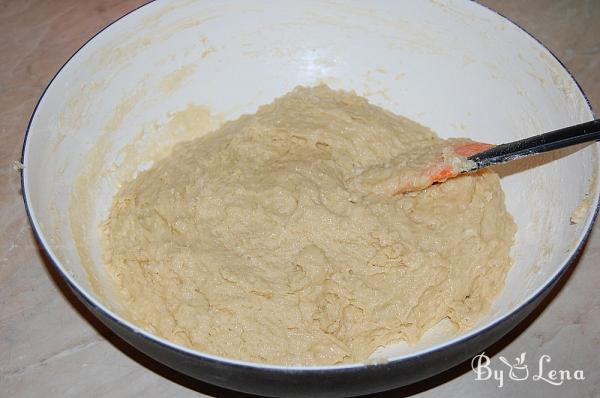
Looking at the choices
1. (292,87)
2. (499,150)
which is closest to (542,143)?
(499,150)

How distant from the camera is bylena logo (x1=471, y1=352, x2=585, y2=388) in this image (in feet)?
6.89

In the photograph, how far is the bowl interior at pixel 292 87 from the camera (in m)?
2.14

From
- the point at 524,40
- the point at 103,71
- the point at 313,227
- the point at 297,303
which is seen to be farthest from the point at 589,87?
the point at 103,71

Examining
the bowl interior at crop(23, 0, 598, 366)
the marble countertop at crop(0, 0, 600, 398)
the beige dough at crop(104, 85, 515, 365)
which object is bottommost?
the marble countertop at crop(0, 0, 600, 398)

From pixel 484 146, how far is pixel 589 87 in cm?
104

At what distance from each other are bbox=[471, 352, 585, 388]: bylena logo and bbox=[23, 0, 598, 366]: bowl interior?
0.15m

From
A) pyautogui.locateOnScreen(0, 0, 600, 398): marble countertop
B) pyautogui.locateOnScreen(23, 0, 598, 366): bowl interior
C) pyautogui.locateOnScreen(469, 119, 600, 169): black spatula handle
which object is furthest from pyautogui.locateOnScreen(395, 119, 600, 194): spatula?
pyautogui.locateOnScreen(0, 0, 600, 398): marble countertop

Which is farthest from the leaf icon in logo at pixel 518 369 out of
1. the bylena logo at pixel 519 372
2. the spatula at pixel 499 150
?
the spatula at pixel 499 150

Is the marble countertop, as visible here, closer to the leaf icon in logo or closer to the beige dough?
the leaf icon in logo

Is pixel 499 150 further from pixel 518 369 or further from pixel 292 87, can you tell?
A: pixel 292 87

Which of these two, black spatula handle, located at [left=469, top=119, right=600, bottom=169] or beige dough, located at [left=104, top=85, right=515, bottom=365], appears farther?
beige dough, located at [left=104, top=85, right=515, bottom=365]

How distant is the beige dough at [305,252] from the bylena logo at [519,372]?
6.4 inches

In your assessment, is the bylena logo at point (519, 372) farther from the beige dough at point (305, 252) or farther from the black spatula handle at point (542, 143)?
the black spatula handle at point (542, 143)

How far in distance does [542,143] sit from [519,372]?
746mm
